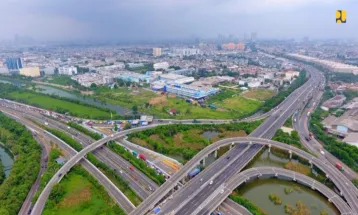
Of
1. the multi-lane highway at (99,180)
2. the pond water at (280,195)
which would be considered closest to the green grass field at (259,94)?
the pond water at (280,195)

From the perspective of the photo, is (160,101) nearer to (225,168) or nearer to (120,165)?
(120,165)

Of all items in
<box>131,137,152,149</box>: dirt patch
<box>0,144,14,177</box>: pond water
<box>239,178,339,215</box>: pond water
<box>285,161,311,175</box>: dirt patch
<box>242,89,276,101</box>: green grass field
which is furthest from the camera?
<box>242,89,276,101</box>: green grass field

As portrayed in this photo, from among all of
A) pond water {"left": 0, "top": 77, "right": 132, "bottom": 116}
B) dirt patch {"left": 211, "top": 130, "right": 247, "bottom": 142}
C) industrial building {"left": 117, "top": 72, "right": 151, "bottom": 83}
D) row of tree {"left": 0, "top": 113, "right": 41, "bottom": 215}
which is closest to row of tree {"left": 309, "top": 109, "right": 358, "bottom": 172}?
dirt patch {"left": 211, "top": 130, "right": 247, "bottom": 142}

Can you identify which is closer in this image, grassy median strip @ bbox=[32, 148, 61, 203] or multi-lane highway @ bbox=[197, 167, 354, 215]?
multi-lane highway @ bbox=[197, 167, 354, 215]

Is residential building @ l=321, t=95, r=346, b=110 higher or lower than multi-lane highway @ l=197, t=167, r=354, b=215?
higher

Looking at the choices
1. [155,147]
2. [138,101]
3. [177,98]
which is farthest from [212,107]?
[155,147]

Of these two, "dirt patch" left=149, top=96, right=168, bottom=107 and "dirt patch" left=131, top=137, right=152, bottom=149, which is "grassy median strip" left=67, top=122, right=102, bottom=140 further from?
"dirt patch" left=149, top=96, right=168, bottom=107

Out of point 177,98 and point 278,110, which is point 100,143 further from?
point 278,110
